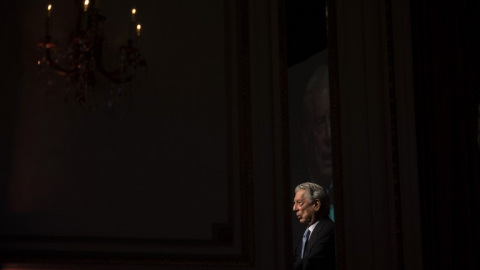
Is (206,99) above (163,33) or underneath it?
underneath

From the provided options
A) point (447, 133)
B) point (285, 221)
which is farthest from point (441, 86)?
point (285, 221)

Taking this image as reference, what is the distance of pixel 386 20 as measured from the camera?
4.40 metres

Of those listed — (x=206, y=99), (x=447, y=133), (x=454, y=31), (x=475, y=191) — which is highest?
(x=454, y=31)

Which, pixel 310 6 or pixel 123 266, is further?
pixel 310 6

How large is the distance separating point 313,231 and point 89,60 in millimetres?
1758

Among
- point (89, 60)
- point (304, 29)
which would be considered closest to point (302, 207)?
point (304, 29)

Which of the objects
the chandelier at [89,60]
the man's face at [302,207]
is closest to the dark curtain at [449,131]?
Answer: the man's face at [302,207]

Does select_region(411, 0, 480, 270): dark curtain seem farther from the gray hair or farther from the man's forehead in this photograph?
the man's forehead

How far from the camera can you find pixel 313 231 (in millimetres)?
4195

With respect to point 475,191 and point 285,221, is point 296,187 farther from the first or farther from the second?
point 475,191

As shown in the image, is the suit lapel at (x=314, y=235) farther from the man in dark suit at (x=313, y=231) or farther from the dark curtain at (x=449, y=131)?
the dark curtain at (x=449, y=131)

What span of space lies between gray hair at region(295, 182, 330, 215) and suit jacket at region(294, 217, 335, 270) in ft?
0.34

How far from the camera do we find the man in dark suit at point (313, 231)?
13.7 feet

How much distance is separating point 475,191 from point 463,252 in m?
0.38
